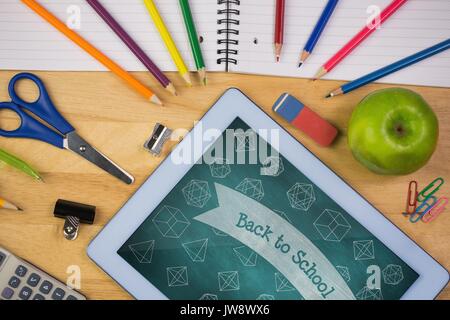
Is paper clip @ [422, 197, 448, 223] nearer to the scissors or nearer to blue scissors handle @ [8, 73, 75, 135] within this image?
the scissors

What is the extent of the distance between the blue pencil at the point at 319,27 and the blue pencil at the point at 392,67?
0.08 meters

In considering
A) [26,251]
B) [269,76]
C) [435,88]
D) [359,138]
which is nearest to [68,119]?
[26,251]

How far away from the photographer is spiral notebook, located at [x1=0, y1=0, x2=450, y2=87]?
73 centimetres

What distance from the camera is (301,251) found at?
71cm

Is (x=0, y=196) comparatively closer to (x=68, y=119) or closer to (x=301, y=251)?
(x=68, y=119)

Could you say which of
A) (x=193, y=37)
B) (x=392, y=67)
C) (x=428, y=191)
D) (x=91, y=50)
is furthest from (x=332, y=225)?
(x=91, y=50)

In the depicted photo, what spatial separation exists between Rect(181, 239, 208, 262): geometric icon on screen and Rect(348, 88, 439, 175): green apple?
284mm

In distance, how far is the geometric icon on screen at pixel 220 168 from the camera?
718mm

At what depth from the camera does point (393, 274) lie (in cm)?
70

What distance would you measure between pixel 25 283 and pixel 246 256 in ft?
1.13

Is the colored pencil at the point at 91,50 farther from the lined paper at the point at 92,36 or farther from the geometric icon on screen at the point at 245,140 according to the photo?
the geometric icon on screen at the point at 245,140

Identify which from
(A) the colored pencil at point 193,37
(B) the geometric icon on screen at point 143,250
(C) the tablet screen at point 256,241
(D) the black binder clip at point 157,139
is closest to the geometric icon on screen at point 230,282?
(C) the tablet screen at point 256,241

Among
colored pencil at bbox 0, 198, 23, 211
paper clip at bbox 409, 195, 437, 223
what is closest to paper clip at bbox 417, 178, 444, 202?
paper clip at bbox 409, 195, 437, 223

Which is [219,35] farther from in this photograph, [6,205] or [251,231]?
[6,205]
